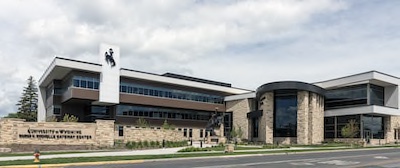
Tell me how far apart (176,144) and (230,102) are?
3159 cm

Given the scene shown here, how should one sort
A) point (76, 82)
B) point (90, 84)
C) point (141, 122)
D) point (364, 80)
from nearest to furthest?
point (76, 82)
point (90, 84)
point (364, 80)
point (141, 122)

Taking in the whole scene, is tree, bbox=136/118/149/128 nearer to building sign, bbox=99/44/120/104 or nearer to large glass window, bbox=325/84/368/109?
building sign, bbox=99/44/120/104

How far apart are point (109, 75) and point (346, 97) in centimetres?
3374

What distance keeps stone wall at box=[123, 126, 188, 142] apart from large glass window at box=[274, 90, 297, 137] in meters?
17.2

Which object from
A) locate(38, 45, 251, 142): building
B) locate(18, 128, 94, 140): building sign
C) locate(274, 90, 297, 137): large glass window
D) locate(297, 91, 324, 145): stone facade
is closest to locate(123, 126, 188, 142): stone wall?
locate(18, 128, 94, 140): building sign

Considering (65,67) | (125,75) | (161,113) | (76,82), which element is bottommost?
(161,113)

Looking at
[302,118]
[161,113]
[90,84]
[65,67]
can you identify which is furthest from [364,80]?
[65,67]

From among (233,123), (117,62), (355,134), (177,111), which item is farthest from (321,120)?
(117,62)

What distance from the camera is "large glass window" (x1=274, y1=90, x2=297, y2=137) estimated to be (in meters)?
56.7

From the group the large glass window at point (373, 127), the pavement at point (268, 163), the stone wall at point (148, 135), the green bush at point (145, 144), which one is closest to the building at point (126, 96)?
the stone wall at point (148, 135)

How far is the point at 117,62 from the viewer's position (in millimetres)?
58062

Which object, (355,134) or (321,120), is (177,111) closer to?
(321,120)

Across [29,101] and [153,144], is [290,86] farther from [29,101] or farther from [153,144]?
[29,101]

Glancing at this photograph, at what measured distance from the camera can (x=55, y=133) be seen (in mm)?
34594
